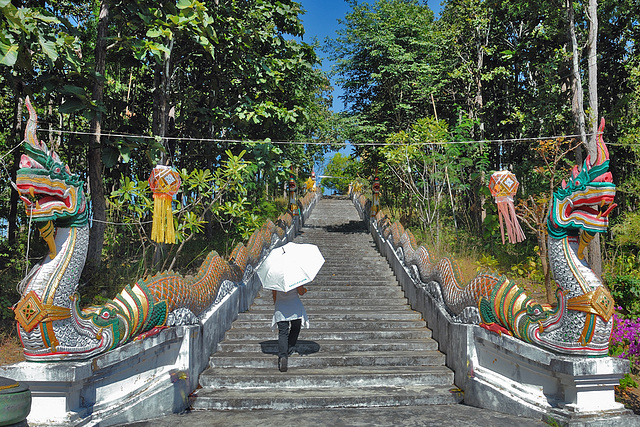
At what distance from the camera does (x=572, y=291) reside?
4.59 m

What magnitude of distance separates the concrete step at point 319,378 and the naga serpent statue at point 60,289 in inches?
54.3

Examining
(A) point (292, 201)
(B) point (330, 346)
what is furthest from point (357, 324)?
(A) point (292, 201)

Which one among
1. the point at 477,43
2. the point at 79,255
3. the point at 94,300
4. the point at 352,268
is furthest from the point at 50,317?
the point at 477,43

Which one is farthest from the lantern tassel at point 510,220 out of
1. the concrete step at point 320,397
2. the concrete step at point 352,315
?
the concrete step at point 320,397

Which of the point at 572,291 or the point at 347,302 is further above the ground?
the point at 572,291

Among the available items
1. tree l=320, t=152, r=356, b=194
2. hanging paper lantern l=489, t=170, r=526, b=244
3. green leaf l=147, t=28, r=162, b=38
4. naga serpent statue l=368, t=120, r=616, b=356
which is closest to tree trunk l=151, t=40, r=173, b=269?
green leaf l=147, t=28, r=162, b=38

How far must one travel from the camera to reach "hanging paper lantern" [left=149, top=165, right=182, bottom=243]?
7211 millimetres

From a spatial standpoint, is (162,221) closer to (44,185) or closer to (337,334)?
(337,334)

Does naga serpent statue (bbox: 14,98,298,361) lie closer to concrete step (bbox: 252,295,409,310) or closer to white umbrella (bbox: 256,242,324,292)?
white umbrella (bbox: 256,242,324,292)

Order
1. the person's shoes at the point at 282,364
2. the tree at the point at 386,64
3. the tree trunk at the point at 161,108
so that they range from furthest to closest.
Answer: the tree at the point at 386,64, the tree trunk at the point at 161,108, the person's shoes at the point at 282,364

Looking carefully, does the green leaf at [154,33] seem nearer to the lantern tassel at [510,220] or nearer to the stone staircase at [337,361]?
the stone staircase at [337,361]

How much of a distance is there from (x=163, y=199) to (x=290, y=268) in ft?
9.35

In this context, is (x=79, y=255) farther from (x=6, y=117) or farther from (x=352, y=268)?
(x=6, y=117)

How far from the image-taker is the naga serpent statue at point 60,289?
394 centimetres
